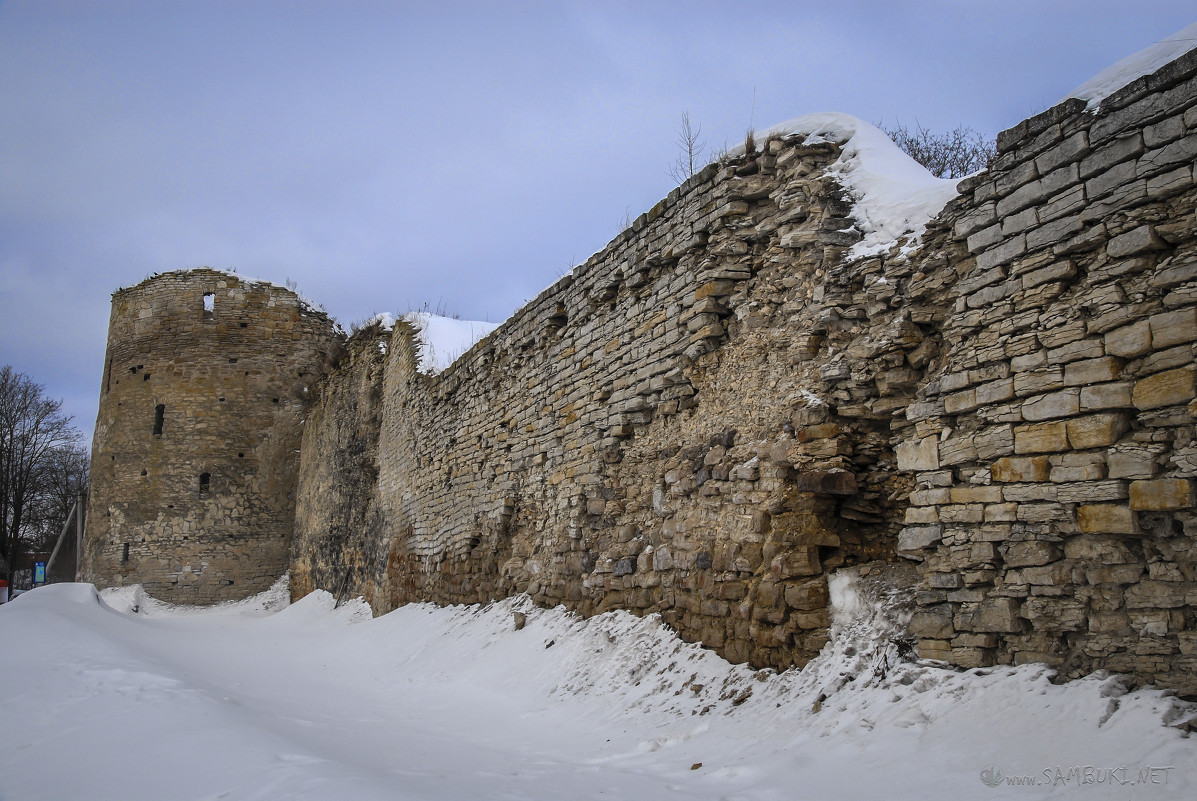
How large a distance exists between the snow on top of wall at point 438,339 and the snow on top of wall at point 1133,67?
939 centimetres

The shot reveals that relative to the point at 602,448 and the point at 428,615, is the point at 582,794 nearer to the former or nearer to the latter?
the point at 602,448

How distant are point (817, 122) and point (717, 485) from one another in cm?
266

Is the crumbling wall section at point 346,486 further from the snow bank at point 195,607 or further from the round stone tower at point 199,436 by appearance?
the round stone tower at point 199,436

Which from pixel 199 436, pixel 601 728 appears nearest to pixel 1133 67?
pixel 601 728

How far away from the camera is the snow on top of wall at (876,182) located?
4.60 meters

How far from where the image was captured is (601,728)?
16.7 feet

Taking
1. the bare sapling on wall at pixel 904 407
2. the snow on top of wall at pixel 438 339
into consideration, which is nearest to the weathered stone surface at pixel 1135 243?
the bare sapling on wall at pixel 904 407

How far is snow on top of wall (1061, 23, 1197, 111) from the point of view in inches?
130

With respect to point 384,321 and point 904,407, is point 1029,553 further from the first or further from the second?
point 384,321

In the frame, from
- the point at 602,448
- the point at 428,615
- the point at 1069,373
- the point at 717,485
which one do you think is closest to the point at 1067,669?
the point at 1069,373

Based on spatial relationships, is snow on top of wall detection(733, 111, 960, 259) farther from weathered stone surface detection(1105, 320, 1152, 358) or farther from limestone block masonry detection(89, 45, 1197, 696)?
weathered stone surface detection(1105, 320, 1152, 358)

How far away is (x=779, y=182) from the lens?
5.64m

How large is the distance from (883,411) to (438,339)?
9.88 meters

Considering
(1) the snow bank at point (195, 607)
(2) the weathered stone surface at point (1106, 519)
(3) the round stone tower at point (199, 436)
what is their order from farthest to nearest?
1. (3) the round stone tower at point (199, 436)
2. (1) the snow bank at point (195, 607)
3. (2) the weathered stone surface at point (1106, 519)
